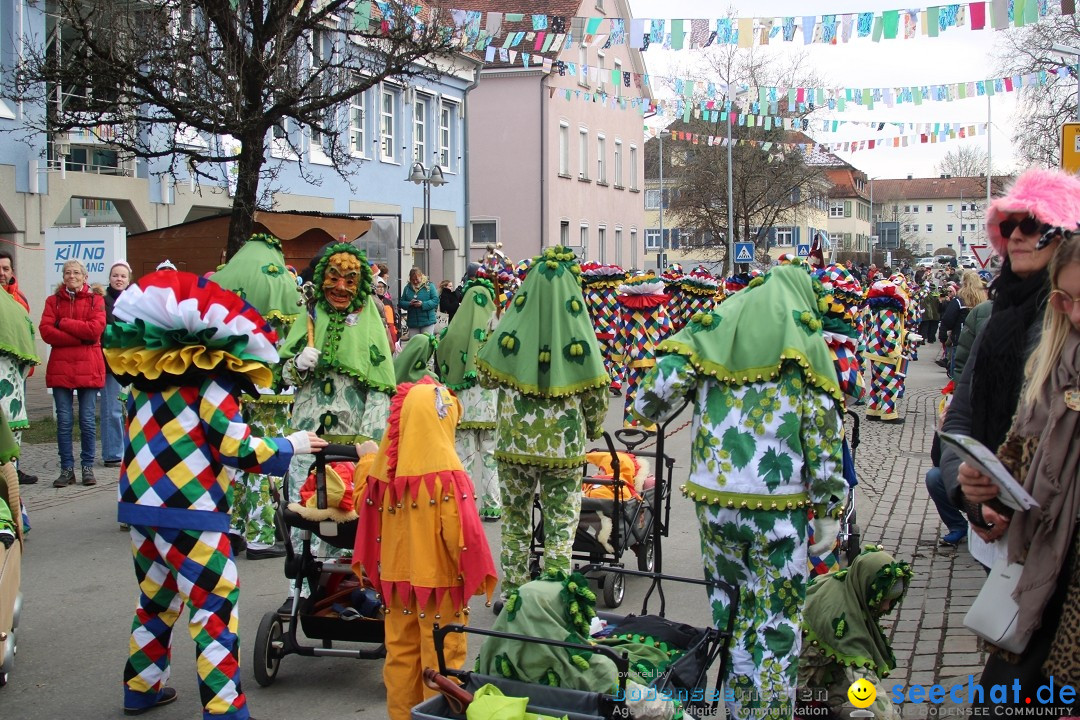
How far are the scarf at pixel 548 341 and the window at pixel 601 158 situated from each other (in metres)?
38.3

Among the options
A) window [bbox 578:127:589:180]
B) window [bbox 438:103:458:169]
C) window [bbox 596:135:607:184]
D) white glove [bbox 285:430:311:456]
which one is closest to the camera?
white glove [bbox 285:430:311:456]

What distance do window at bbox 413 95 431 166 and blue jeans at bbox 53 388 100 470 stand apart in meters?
21.6

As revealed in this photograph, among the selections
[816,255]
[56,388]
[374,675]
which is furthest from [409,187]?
[374,675]

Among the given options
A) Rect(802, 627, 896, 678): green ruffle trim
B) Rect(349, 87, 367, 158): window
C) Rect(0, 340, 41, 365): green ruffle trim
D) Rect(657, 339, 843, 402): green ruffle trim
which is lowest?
Rect(802, 627, 896, 678): green ruffle trim

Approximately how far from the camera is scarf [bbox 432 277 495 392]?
29.0ft

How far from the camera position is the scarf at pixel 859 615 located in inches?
183

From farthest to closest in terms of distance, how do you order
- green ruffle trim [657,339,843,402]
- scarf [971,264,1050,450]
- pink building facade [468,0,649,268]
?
1. pink building facade [468,0,649,268]
2. green ruffle trim [657,339,843,402]
3. scarf [971,264,1050,450]

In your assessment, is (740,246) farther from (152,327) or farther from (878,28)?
(152,327)

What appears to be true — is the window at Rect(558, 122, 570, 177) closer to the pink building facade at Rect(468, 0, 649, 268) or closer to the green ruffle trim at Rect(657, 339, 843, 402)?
the pink building facade at Rect(468, 0, 649, 268)

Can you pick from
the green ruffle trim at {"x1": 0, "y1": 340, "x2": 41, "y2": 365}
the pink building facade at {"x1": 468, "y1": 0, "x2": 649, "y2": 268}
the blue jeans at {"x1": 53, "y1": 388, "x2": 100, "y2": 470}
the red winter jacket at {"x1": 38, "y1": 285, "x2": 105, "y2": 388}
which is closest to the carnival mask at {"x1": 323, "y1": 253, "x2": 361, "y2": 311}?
the green ruffle trim at {"x1": 0, "y1": 340, "x2": 41, "y2": 365}

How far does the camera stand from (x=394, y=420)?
484 cm

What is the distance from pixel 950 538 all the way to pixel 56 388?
8.13m

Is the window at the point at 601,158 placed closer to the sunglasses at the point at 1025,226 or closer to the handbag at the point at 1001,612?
the sunglasses at the point at 1025,226

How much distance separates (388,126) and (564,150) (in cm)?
1174
